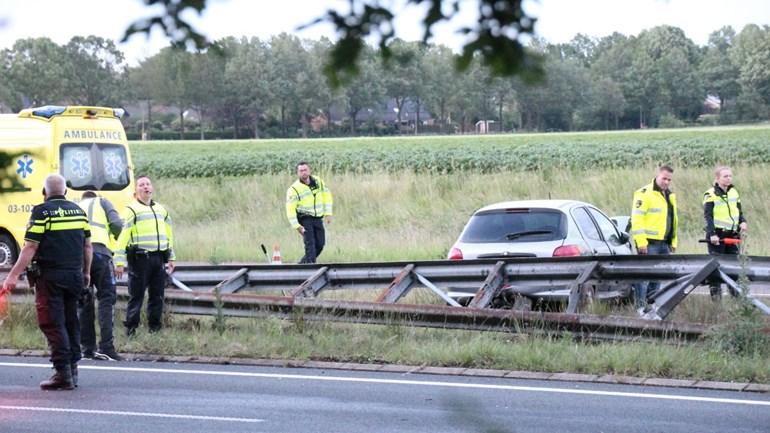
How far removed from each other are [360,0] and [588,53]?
1.23 meters

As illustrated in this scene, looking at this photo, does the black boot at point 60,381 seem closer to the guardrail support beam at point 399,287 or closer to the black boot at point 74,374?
the black boot at point 74,374

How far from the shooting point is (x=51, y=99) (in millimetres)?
4938

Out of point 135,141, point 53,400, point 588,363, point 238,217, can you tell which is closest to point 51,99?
point 53,400

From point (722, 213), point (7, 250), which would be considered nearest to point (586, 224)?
point (722, 213)

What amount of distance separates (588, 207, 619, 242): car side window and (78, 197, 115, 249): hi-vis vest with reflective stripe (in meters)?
5.53

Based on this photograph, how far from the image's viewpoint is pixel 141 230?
1204cm

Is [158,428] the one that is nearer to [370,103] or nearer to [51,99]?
[51,99]

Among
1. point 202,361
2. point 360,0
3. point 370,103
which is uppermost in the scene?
point 360,0

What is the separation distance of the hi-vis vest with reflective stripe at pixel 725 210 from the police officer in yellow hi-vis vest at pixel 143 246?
630cm

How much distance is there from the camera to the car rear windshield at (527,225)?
1321 cm

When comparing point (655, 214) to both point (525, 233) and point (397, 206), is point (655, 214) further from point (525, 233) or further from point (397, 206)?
point (397, 206)

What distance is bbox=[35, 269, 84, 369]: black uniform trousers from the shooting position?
32.8 ft

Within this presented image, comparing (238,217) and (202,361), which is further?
(238,217)

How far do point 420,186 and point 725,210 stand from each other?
15.9 metres
